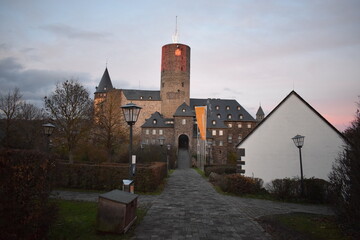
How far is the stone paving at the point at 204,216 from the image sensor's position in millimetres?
7504

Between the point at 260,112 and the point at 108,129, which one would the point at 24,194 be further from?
the point at 260,112

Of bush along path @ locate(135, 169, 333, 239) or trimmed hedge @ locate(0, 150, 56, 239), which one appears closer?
trimmed hedge @ locate(0, 150, 56, 239)

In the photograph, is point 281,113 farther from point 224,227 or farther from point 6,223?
point 6,223

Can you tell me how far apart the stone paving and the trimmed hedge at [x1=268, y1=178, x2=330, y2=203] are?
103 cm

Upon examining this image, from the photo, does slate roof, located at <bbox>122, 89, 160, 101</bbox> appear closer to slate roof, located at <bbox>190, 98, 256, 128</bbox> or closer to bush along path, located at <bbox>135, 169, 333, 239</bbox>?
slate roof, located at <bbox>190, 98, 256, 128</bbox>

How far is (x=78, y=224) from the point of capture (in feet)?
26.2

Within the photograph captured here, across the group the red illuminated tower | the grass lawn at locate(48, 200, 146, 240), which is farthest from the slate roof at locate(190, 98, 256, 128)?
the grass lawn at locate(48, 200, 146, 240)

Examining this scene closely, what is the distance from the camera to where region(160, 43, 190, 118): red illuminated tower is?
228ft

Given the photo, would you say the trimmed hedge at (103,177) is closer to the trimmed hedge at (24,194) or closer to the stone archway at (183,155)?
the trimmed hedge at (24,194)

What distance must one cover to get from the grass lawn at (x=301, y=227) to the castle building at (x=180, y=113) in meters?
44.5

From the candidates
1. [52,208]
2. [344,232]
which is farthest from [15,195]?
[344,232]

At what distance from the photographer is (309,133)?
15422 millimetres

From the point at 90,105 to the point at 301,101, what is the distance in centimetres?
2070

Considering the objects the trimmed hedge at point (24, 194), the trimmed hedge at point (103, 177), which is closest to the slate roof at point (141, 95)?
the trimmed hedge at point (103, 177)
